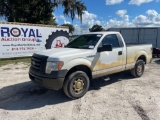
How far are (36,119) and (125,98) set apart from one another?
256cm

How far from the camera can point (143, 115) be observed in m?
3.81

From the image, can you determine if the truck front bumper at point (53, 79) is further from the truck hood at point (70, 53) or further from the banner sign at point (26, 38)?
the banner sign at point (26, 38)

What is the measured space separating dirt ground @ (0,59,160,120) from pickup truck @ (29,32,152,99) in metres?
0.49

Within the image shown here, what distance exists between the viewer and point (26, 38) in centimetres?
1312

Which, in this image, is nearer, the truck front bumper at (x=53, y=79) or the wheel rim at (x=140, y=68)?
the truck front bumper at (x=53, y=79)

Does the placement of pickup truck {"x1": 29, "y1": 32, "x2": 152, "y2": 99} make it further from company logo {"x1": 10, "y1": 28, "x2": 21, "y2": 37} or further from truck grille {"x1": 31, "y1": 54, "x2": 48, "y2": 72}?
company logo {"x1": 10, "y1": 28, "x2": 21, "y2": 37}

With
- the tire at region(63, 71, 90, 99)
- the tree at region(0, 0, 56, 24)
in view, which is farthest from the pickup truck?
the tree at region(0, 0, 56, 24)

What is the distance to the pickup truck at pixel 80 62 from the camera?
4.37 metres

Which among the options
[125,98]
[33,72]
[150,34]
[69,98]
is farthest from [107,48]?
[150,34]

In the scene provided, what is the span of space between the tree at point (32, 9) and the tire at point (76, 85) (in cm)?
1591

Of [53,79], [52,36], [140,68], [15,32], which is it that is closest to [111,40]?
[140,68]

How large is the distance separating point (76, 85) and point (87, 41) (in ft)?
5.22

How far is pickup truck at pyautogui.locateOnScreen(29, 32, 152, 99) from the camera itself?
437 cm

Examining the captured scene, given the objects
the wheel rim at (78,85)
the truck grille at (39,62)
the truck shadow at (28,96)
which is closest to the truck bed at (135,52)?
the truck shadow at (28,96)
